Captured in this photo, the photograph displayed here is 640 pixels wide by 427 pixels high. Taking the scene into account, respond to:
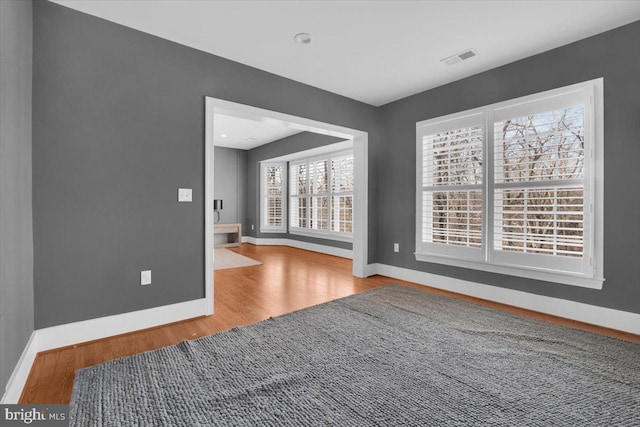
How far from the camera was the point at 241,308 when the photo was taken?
3.09 m

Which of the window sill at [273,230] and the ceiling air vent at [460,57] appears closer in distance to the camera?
the ceiling air vent at [460,57]

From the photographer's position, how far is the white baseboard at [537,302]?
2566 millimetres

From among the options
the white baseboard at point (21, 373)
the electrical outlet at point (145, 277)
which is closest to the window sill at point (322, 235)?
the electrical outlet at point (145, 277)

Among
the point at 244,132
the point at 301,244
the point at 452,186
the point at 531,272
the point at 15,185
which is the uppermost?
the point at 244,132

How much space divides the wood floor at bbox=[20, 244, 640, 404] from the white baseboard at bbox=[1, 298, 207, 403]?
0.05 metres

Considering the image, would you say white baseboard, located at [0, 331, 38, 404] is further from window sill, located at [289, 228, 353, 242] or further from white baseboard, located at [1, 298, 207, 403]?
window sill, located at [289, 228, 353, 242]

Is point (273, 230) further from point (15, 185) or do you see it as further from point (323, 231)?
point (15, 185)

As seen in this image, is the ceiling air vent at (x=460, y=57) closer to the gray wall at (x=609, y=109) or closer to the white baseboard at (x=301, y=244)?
the gray wall at (x=609, y=109)

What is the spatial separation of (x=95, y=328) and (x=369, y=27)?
3.32 m

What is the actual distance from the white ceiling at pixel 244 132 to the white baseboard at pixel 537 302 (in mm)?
3403

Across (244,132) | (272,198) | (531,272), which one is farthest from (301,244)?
(531,272)

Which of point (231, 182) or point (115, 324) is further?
point (231, 182)

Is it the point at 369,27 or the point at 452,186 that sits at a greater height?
the point at 369,27

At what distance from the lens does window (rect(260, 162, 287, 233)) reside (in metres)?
8.01
